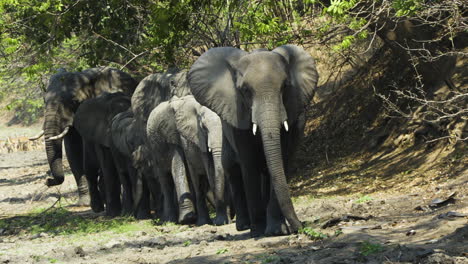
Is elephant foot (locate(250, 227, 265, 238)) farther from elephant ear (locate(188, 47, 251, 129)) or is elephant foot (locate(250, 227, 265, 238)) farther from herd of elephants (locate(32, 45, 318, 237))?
elephant ear (locate(188, 47, 251, 129))

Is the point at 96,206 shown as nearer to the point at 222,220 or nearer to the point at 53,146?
the point at 53,146

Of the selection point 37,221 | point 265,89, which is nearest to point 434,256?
point 265,89

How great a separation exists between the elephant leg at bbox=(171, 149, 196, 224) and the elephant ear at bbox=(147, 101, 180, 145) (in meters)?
0.25


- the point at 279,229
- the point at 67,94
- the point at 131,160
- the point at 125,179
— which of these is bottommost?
Answer: the point at 279,229

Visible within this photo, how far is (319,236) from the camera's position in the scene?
9.10m

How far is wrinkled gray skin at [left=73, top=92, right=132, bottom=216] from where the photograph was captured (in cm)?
1745

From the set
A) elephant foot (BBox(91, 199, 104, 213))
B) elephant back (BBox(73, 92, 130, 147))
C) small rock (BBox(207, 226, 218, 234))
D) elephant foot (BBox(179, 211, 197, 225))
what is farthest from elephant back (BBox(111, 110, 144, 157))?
small rock (BBox(207, 226, 218, 234))

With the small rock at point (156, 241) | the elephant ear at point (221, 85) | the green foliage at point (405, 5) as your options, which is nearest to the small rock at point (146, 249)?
the small rock at point (156, 241)

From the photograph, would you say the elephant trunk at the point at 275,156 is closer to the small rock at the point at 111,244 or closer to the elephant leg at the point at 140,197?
the small rock at the point at 111,244

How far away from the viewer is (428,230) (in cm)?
862

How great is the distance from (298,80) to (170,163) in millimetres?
4534

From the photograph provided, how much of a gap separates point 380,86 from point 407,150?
331 centimetres

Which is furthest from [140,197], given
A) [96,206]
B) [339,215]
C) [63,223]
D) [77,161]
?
[339,215]

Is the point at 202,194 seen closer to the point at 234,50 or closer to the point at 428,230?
the point at 234,50
